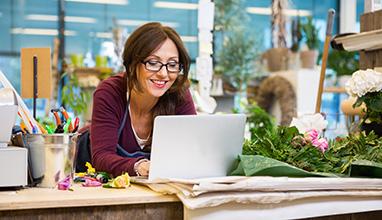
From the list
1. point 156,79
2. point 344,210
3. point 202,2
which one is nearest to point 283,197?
point 344,210

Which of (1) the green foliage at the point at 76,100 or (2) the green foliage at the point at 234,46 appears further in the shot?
(2) the green foliage at the point at 234,46

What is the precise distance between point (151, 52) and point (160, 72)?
0.08m

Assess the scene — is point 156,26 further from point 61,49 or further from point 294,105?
point 61,49

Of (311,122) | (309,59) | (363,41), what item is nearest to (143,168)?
(311,122)

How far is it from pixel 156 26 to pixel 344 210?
3.17 feet

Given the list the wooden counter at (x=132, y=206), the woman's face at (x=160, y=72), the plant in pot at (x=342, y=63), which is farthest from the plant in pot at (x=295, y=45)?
the wooden counter at (x=132, y=206)

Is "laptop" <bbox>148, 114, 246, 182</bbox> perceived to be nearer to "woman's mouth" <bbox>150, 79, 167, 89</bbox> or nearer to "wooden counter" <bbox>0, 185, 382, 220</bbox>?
"wooden counter" <bbox>0, 185, 382, 220</bbox>

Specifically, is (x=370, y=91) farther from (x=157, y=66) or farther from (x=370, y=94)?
(x=157, y=66)

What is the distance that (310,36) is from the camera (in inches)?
259

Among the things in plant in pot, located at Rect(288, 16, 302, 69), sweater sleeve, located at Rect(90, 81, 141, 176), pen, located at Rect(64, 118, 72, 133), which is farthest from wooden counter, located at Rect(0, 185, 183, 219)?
plant in pot, located at Rect(288, 16, 302, 69)

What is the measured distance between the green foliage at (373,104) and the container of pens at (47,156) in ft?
4.06

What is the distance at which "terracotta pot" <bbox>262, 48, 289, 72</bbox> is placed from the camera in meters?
6.67

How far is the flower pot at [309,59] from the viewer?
6.55 metres

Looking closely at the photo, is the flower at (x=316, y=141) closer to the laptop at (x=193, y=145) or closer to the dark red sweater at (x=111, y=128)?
the laptop at (x=193, y=145)
